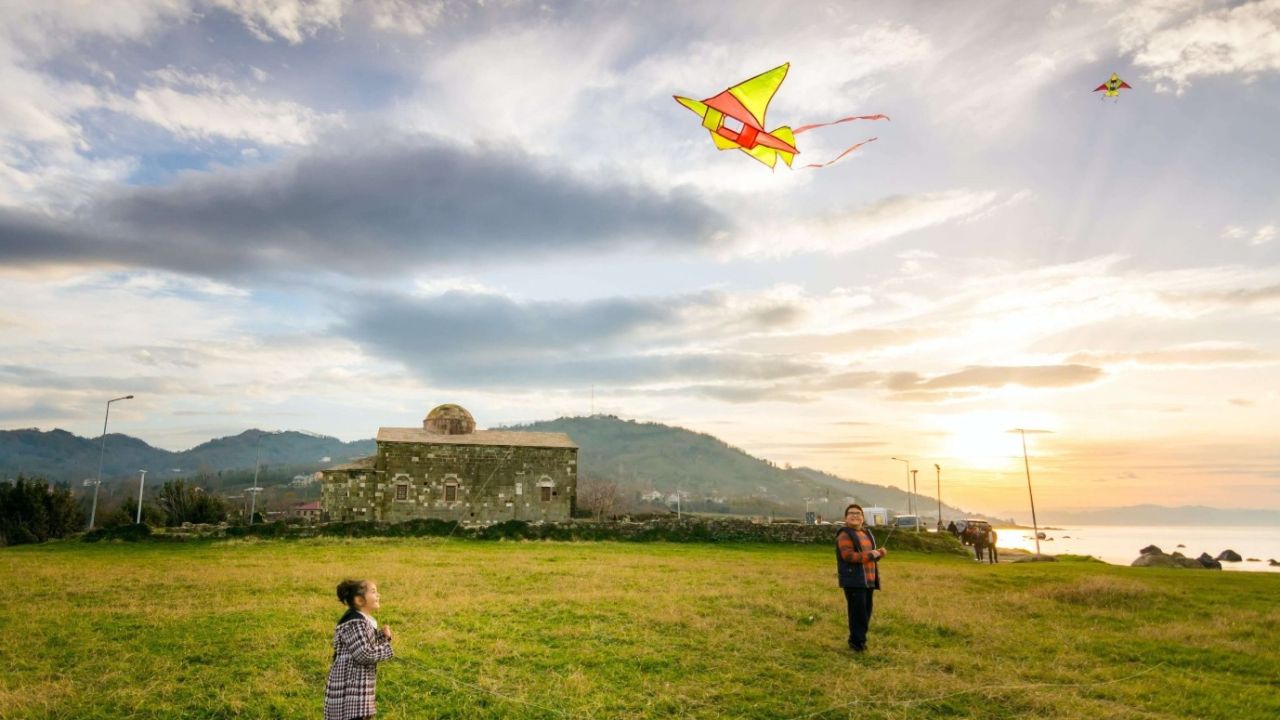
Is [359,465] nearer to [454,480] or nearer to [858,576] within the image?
[454,480]

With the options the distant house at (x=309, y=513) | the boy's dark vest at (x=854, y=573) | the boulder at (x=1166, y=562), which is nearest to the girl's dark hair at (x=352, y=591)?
the boy's dark vest at (x=854, y=573)

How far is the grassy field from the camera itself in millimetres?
9359

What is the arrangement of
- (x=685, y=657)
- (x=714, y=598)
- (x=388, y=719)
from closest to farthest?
(x=388, y=719), (x=685, y=657), (x=714, y=598)

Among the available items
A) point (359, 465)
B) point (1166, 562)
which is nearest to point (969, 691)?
point (1166, 562)

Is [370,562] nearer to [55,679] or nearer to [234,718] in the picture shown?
[55,679]

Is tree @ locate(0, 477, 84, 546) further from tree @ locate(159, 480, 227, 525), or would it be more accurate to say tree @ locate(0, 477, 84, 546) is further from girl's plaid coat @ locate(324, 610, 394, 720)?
girl's plaid coat @ locate(324, 610, 394, 720)

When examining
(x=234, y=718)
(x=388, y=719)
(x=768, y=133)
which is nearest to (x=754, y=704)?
(x=388, y=719)

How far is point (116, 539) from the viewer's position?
3469 centimetres

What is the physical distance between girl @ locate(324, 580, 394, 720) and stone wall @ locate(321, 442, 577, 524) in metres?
41.5

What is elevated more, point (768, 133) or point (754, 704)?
point (768, 133)

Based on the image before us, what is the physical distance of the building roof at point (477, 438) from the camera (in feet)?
159

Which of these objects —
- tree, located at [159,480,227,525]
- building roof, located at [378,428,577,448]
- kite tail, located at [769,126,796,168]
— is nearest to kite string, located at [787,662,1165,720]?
kite tail, located at [769,126,796,168]

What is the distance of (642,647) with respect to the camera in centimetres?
1195

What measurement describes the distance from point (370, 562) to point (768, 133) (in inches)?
874
